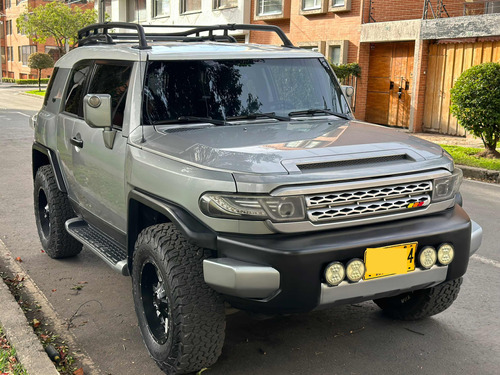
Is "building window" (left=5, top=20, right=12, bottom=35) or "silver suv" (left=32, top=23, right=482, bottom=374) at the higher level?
"building window" (left=5, top=20, right=12, bottom=35)

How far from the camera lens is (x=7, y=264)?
19.5ft

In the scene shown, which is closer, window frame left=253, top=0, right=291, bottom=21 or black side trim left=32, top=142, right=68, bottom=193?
black side trim left=32, top=142, right=68, bottom=193

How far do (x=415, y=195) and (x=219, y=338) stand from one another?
1384mm

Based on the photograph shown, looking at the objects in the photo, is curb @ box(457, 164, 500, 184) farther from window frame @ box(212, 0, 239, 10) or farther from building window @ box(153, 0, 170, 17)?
building window @ box(153, 0, 170, 17)

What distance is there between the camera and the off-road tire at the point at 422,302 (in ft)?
14.3

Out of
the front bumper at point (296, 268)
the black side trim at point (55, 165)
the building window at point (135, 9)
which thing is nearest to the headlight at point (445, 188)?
the front bumper at point (296, 268)

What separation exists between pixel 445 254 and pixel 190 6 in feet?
102

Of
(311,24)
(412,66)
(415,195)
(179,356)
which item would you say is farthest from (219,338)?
(311,24)

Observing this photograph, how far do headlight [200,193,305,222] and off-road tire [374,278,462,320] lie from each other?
1.48 metres

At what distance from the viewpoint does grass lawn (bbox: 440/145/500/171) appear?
11.7 m

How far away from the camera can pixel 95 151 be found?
4906 millimetres

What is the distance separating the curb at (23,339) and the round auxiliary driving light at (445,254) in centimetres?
232

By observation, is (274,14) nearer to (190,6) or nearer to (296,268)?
(190,6)

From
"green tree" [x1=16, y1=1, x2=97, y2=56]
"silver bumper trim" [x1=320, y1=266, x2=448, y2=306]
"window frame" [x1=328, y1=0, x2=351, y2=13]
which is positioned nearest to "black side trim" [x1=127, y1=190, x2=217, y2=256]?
"silver bumper trim" [x1=320, y1=266, x2=448, y2=306]
